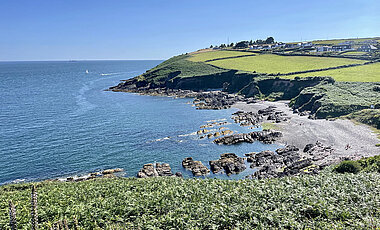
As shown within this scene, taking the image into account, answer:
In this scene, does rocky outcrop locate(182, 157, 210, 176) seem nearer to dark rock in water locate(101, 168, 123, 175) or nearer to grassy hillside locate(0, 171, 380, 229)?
dark rock in water locate(101, 168, 123, 175)

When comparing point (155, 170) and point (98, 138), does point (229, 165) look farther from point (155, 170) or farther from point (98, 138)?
point (98, 138)

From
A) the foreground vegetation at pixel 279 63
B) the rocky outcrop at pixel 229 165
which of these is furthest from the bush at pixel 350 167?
the foreground vegetation at pixel 279 63

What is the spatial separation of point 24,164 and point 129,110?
162ft

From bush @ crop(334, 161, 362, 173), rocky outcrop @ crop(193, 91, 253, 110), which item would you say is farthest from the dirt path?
rocky outcrop @ crop(193, 91, 253, 110)

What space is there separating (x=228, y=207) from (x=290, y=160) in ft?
115

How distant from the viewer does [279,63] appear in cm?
14275

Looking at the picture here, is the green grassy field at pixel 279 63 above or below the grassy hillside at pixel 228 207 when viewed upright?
above

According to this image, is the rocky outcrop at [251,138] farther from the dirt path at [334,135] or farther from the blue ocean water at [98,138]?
the dirt path at [334,135]

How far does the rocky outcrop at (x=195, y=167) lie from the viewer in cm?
4647

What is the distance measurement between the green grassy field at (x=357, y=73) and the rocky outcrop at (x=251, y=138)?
54.0 m

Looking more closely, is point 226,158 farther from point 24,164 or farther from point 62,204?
point 24,164

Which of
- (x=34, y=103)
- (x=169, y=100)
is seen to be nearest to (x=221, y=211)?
(x=169, y=100)

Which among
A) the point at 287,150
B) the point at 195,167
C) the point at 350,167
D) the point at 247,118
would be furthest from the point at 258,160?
the point at 247,118

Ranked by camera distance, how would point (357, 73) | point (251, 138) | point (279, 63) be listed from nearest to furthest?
1. point (251, 138)
2. point (357, 73)
3. point (279, 63)
